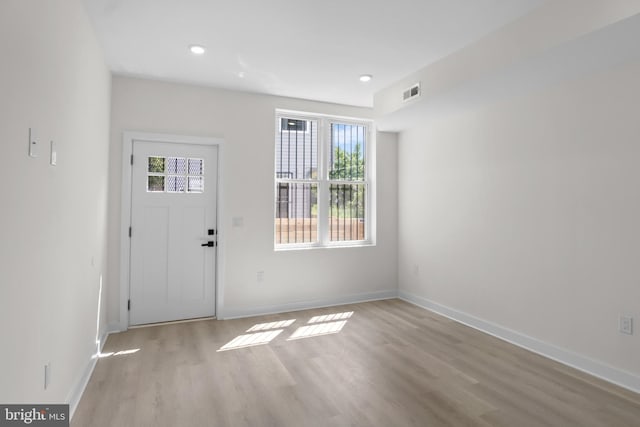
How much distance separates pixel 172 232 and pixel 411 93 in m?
3.13

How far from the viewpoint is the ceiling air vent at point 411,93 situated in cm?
379

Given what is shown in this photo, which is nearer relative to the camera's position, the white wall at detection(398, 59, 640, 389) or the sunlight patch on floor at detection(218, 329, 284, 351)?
the white wall at detection(398, 59, 640, 389)

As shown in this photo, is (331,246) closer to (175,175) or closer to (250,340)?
(250,340)

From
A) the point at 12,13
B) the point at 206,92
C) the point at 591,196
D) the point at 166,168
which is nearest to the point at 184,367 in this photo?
the point at 166,168

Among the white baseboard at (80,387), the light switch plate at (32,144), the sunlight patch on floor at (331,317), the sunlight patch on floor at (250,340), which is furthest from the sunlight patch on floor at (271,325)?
the light switch plate at (32,144)

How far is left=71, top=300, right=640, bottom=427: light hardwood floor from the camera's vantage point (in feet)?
7.43

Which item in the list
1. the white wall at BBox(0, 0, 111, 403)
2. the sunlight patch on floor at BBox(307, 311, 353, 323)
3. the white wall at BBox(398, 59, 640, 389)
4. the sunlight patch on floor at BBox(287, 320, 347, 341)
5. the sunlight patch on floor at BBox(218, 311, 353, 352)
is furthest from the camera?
the sunlight patch on floor at BBox(307, 311, 353, 323)

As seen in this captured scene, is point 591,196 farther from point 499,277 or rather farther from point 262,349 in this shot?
point 262,349

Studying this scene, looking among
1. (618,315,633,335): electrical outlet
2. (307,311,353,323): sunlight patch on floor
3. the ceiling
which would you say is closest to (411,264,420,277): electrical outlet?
(307,311,353,323): sunlight patch on floor

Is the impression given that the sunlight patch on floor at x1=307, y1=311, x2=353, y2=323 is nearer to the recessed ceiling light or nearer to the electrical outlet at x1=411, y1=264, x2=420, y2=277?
the electrical outlet at x1=411, y1=264, x2=420, y2=277

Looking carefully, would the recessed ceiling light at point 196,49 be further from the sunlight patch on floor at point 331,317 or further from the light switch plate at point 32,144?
the sunlight patch on floor at point 331,317

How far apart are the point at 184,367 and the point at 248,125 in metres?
2.82

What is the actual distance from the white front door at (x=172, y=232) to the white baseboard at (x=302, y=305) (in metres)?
0.26

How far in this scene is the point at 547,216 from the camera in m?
3.28
